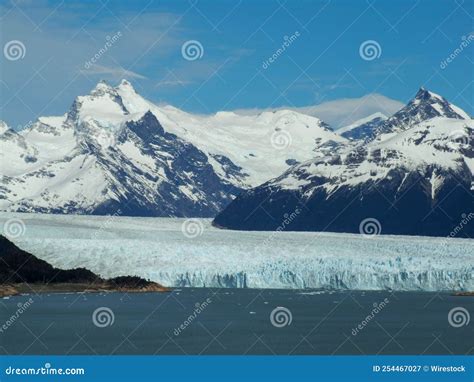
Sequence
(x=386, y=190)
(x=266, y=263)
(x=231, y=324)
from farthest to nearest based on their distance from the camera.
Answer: (x=386, y=190), (x=266, y=263), (x=231, y=324)

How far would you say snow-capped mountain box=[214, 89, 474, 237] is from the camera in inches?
5369

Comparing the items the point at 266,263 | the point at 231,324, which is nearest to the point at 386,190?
the point at 266,263

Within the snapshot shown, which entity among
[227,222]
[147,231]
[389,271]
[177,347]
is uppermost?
[389,271]

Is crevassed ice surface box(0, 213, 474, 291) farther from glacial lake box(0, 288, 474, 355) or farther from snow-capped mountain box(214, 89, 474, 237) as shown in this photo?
snow-capped mountain box(214, 89, 474, 237)

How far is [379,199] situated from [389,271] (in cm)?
8973

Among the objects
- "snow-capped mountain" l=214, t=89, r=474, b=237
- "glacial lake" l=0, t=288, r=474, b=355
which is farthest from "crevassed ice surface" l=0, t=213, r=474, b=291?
"snow-capped mountain" l=214, t=89, r=474, b=237

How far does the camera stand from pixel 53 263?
190ft

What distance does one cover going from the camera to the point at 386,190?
146 m

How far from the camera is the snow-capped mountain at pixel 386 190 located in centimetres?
13638

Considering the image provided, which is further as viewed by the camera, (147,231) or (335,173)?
(335,173)

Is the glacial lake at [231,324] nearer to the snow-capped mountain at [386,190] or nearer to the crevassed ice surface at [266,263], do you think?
the crevassed ice surface at [266,263]

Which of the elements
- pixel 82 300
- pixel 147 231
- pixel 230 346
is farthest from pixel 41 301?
pixel 230 346

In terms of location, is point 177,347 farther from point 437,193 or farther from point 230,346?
point 437,193

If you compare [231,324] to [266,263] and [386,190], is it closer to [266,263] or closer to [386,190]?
[266,263]
